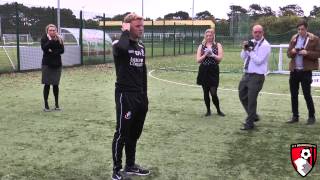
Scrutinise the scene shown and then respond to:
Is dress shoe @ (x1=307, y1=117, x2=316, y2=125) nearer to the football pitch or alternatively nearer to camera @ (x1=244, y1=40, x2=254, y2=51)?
the football pitch

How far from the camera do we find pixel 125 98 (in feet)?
17.4

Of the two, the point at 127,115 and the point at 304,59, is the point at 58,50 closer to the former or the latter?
the point at 304,59

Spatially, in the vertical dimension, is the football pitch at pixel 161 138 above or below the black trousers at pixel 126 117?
below

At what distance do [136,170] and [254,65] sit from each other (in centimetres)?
318

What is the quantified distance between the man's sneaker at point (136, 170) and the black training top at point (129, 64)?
931 millimetres

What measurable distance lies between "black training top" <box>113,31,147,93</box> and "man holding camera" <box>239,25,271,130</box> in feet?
9.96

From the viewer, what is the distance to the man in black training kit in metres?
5.20

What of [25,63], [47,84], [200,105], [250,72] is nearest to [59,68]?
[47,84]

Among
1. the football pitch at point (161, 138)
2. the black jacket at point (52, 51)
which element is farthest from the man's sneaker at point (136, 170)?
the black jacket at point (52, 51)

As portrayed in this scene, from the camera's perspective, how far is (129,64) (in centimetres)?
529

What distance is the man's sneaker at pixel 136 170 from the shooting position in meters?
5.65

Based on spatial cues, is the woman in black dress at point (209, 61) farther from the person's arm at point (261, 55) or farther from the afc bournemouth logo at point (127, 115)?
the afc bournemouth logo at point (127, 115)

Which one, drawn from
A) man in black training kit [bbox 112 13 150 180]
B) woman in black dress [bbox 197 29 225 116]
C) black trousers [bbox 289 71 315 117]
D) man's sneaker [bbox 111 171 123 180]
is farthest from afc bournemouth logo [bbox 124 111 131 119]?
black trousers [bbox 289 71 315 117]

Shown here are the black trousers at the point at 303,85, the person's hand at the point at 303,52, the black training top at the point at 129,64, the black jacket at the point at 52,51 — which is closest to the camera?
the black training top at the point at 129,64
